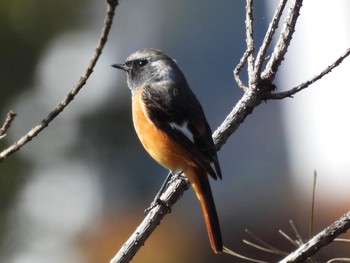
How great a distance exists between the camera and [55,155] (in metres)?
10.7

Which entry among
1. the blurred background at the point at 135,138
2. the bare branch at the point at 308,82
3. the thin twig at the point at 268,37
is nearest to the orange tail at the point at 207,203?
the bare branch at the point at 308,82

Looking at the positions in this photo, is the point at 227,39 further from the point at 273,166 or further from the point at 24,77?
the point at 24,77

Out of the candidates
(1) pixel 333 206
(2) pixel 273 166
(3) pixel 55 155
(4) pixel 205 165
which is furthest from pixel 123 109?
(4) pixel 205 165

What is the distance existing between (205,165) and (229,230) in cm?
583

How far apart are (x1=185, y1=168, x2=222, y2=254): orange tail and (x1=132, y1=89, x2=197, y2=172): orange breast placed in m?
0.06

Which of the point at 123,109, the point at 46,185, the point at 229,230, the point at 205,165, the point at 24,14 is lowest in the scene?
the point at 205,165

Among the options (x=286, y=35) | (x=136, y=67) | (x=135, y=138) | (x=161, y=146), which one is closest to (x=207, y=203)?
(x=161, y=146)

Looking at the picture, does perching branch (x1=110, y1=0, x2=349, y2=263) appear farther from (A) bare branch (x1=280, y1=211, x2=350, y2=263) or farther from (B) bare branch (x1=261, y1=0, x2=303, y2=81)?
(A) bare branch (x1=280, y1=211, x2=350, y2=263)

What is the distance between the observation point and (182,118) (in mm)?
4188

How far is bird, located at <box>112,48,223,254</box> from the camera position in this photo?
389 cm

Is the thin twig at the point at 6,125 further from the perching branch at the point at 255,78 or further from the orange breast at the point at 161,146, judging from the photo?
the orange breast at the point at 161,146

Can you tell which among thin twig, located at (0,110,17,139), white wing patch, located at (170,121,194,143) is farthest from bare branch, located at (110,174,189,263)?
thin twig, located at (0,110,17,139)

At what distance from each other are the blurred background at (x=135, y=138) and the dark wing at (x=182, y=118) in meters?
5.18

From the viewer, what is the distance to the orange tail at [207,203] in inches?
148
